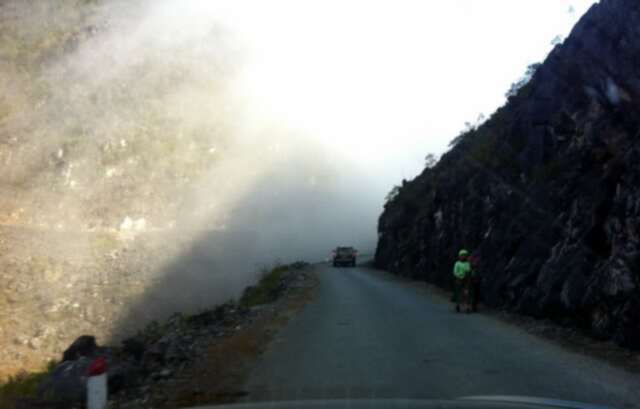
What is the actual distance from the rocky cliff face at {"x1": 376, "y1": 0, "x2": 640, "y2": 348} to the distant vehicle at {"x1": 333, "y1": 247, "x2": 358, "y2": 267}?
119ft

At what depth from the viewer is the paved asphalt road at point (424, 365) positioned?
8203 mm

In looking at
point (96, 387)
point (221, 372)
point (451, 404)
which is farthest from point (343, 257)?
point (451, 404)

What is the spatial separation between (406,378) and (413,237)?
1316 inches

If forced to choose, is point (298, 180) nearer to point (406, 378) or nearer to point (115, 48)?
point (115, 48)

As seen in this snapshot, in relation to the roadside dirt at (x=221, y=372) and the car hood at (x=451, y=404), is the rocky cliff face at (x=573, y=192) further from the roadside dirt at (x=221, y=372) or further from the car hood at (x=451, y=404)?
the car hood at (x=451, y=404)

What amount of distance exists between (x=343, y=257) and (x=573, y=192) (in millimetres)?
48031

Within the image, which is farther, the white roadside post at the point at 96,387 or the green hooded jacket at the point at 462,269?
the green hooded jacket at the point at 462,269

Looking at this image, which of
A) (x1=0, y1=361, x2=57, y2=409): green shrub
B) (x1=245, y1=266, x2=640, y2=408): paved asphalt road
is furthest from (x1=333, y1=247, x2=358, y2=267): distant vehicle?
(x1=245, y1=266, x2=640, y2=408): paved asphalt road

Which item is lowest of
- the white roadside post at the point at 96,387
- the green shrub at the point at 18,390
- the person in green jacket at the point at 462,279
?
the green shrub at the point at 18,390

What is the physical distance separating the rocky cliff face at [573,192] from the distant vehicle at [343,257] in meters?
36.4

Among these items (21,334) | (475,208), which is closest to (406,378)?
(475,208)

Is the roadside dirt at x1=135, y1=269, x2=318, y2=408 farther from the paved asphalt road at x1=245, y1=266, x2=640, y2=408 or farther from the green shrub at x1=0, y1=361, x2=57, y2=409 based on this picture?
the green shrub at x1=0, y1=361, x2=57, y2=409

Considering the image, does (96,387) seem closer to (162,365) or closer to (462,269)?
(162,365)

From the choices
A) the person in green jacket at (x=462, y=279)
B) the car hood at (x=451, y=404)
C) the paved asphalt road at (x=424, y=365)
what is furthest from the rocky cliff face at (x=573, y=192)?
the car hood at (x=451, y=404)
